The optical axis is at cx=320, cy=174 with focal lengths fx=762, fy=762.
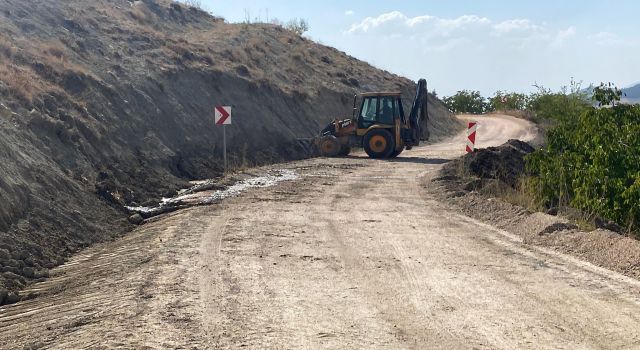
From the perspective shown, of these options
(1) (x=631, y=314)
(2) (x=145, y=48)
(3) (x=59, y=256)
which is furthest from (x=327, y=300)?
(2) (x=145, y=48)

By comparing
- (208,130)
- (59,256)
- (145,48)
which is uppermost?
(145,48)

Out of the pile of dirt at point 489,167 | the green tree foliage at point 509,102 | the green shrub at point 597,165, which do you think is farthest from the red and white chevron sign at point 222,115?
the green tree foliage at point 509,102

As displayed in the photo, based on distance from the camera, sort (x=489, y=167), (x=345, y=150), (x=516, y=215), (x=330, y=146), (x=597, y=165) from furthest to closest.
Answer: (x=345, y=150) → (x=330, y=146) → (x=489, y=167) → (x=516, y=215) → (x=597, y=165)

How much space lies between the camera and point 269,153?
3042 centimetres

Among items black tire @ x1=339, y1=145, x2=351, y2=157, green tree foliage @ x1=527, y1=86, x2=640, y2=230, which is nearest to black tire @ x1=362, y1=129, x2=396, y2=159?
black tire @ x1=339, y1=145, x2=351, y2=157

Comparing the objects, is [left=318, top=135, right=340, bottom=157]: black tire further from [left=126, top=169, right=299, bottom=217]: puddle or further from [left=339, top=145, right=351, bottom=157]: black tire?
[left=126, top=169, right=299, bottom=217]: puddle

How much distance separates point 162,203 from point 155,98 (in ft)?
35.1

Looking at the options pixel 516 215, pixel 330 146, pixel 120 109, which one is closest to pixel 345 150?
pixel 330 146

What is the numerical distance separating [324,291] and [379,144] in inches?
812

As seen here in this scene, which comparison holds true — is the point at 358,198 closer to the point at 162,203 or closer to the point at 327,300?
the point at 162,203

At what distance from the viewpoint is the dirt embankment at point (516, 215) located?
10664mm

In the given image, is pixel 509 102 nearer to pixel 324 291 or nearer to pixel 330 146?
pixel 330 146

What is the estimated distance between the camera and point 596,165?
13.5m

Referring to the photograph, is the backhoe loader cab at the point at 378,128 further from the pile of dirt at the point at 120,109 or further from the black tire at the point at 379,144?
the pile of dirt at the point at 120,109
